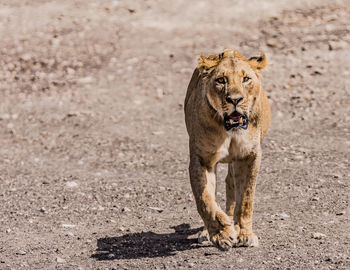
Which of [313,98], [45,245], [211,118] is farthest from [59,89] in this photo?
[211,118]

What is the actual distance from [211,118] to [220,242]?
1093 millimetres

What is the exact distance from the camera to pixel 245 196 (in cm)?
633

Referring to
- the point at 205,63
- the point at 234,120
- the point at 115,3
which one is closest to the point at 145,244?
the point at 234,120

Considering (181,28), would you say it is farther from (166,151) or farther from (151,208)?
(151,208)

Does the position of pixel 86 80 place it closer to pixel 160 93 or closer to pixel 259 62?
pixel 160 93

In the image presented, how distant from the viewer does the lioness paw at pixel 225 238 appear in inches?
225

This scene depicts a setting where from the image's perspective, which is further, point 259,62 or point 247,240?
point 247,240

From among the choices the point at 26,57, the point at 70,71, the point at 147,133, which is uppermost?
the point at 26,57

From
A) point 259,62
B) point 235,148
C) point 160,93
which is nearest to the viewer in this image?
point 235,148

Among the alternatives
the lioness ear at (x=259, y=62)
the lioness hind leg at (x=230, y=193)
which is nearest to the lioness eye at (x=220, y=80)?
the lioness ear at (x=259, y=62)

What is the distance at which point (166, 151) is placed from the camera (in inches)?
421

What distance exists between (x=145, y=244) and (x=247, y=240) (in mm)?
1070

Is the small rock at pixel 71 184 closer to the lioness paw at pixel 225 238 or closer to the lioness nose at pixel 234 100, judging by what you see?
the lioness paw at pixel 225 238

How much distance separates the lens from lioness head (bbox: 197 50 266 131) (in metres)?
5.61
